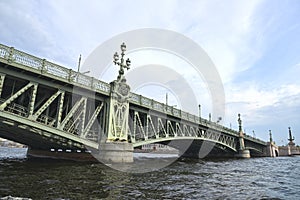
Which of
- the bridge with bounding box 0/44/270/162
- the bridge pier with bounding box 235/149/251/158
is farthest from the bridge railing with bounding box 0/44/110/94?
the bridge pier with bounding box 235/149/251/158

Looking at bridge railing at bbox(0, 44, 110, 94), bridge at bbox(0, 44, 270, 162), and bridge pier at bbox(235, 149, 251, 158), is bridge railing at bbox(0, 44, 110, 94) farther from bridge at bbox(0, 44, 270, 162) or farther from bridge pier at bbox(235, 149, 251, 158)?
bridge pier at bbox(235, 149, 251, 158)

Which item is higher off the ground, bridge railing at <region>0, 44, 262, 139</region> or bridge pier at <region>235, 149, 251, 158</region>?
bridge railing at <region>0, 44, 262, 139</region>

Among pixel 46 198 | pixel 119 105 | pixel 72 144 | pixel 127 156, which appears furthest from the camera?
pixel 119 105

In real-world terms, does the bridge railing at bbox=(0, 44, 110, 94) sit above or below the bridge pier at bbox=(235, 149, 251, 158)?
above

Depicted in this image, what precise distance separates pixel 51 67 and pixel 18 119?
16.1 feet

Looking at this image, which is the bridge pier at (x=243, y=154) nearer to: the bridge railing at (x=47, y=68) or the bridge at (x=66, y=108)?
the bridge at (x=66, y=108)

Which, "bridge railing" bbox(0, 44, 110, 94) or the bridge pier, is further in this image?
the bridge pier

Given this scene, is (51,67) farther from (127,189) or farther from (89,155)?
(127,189)

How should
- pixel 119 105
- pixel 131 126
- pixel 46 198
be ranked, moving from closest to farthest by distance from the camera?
pixel 46 198, pixel 119 105, pixel 131 126

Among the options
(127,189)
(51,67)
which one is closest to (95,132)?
(51,67)

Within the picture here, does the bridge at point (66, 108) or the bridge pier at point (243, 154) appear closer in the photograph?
the bridge at point (66, 108)

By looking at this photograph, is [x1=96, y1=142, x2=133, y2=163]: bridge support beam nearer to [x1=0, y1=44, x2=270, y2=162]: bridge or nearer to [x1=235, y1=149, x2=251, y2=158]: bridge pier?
[x1=0, y1=44, x2=270, y2=162]: bridge

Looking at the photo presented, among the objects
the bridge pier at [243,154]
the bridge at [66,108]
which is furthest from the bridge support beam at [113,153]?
the bridge pier at [243,154]

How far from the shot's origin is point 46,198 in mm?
7344
